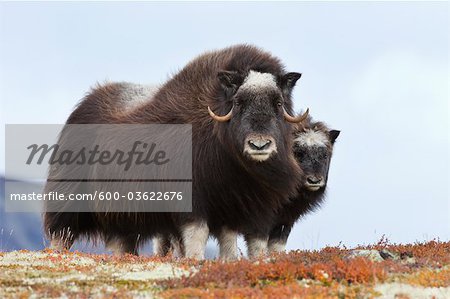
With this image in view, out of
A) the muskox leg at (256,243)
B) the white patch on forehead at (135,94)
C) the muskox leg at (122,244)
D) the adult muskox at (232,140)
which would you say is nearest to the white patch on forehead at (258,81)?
the adult muskox at (232,140)

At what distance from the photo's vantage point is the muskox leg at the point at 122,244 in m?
12.5

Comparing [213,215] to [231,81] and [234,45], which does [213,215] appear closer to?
[231,81]

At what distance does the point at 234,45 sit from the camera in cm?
1112

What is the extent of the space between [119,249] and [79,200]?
1073mm

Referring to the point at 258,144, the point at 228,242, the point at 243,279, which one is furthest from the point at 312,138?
the point at 243,279

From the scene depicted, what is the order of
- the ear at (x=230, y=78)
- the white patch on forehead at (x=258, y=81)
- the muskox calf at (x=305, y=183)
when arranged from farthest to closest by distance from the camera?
the muskox calf at (x=305, y=183), the ear at (x=230, y=78), the white patch on forehead at (x=258, y=81)

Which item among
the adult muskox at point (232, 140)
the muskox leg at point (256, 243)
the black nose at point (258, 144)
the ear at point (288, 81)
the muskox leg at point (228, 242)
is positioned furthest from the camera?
the muskox leg at point (256, 243)

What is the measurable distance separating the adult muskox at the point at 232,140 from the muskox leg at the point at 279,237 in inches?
48.9

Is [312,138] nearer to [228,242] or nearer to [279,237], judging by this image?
[279,237]

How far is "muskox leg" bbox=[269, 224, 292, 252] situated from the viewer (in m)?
12.6

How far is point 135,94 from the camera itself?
1282 cm

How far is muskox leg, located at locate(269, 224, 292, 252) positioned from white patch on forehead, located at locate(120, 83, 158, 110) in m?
2.98

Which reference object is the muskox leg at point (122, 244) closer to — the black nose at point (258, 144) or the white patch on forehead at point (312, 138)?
the white patch on forehead at point (312, 138)
